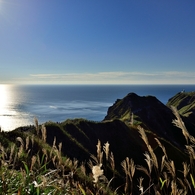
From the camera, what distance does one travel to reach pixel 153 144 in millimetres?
43562

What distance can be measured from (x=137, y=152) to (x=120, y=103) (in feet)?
312

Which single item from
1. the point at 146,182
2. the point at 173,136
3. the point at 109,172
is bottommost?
the point at 173,136

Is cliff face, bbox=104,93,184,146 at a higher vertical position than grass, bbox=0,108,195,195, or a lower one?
lower

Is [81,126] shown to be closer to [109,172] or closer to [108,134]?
[108,134]

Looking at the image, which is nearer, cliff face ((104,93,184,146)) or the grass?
the grass

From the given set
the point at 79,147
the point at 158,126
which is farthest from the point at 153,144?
the point at 158,126

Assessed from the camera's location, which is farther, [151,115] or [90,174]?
[151,115]

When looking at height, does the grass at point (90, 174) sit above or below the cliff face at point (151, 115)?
above

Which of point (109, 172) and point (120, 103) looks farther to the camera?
point (120, 103)

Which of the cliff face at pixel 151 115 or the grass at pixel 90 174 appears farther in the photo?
the cliff face at pixel 151 115

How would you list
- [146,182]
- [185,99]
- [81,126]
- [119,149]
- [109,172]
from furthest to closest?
[185,99]
[81,126]
[119,149]
[146,182]
[109,172]

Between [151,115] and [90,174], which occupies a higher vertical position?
[90,174]

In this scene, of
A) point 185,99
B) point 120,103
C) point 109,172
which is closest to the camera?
point 109,172

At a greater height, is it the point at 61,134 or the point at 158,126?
the point at 61,134
